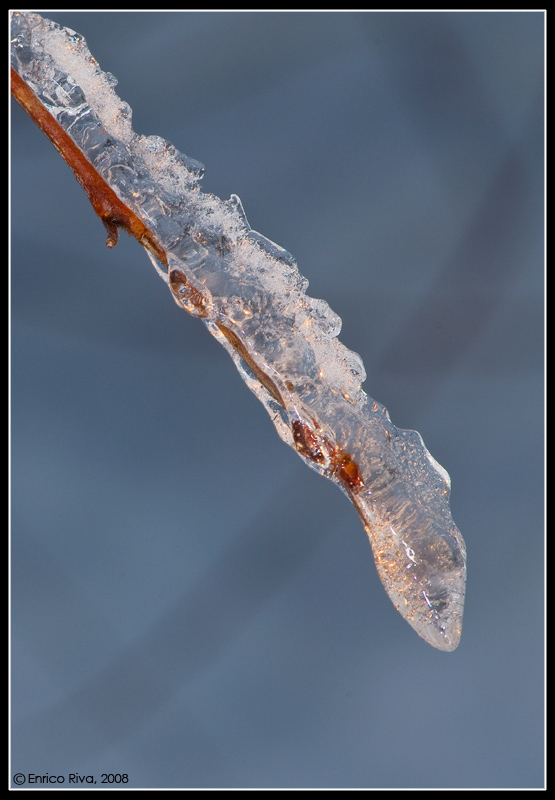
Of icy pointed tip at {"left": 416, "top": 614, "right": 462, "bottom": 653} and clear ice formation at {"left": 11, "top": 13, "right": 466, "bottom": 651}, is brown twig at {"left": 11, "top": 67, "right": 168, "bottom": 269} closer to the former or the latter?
clear ice formation at {"left": 11, "top": 13, "right": 466, "bottom": 651}

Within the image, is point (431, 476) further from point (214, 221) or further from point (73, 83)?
point (73, 83)

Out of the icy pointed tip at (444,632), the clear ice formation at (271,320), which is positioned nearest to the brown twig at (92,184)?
the clear ice formation at (271,320)

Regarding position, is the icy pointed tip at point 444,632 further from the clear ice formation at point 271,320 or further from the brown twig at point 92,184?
the brown twig at point 92,184

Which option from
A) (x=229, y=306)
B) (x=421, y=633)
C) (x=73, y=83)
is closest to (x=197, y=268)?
(x=229, y=306)

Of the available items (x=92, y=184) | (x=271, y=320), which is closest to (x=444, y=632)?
(x=271, y=320)

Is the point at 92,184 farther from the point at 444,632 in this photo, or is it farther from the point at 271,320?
the point at 444,632

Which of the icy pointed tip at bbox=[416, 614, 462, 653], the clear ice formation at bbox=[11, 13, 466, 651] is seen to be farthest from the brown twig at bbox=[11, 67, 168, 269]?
the icy pointed tip at bbox=[416, 614, 462, 653]

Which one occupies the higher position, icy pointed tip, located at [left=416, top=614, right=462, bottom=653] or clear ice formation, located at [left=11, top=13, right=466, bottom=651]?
clear ice formation, located at [left=11, top=13, right=466, bottom=651]

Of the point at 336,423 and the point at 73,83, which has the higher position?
the point at 73,83
